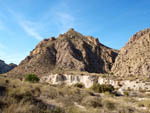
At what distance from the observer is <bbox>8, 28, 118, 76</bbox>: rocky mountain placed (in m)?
61.2

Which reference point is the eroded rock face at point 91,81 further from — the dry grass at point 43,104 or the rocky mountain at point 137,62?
the dry grass at point 43,104


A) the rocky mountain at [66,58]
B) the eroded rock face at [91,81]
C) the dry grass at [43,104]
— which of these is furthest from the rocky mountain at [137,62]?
the dry grass at [43,104]

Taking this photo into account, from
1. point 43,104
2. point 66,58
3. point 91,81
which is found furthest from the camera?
point 66,58

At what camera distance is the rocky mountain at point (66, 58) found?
61.2 metres

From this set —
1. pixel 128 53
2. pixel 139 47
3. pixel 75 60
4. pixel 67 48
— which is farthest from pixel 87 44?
pixel 139 47

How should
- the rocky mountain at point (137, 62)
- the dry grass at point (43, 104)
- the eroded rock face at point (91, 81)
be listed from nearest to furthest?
the dry grass at point (43, 104), the eroded rock face at point (91, 81), the rocky mountain at point (137, 62)

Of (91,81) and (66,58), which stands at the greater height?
(66,58)

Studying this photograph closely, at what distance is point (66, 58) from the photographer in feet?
222

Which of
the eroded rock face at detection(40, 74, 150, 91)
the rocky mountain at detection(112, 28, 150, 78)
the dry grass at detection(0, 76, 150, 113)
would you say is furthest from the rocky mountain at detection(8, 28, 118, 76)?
the dry grass at detection(0, 76, 150, 113)

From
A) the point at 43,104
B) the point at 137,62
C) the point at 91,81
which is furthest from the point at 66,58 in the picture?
the point at 43,104

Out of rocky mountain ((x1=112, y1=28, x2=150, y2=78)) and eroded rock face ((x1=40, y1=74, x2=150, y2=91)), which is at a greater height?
rocky mountain ((x1=112, y1=28, x2=150, y2=78))

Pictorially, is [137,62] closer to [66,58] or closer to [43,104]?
[66,58]

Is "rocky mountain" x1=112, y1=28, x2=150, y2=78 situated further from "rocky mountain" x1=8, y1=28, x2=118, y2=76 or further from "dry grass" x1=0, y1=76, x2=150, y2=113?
"dry grass" x1=0, y1=76, x2=150, y2=113

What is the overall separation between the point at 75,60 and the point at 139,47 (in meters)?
31.8
